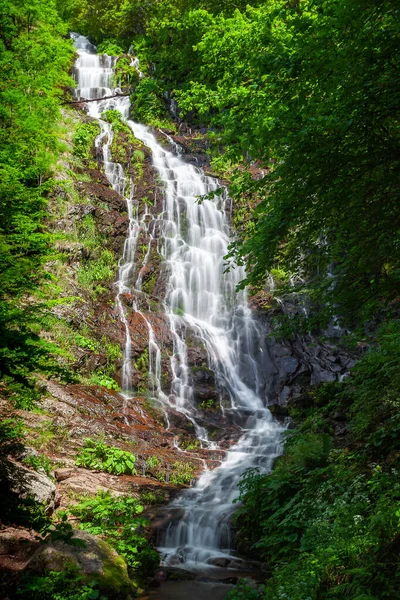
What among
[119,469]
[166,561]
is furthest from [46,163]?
[166,561]

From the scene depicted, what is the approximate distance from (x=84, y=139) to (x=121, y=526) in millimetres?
17966

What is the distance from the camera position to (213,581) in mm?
6363

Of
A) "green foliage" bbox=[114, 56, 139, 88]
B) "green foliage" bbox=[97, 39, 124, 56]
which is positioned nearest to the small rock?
"green foliage" bbox=[114, 56, 139, 88]

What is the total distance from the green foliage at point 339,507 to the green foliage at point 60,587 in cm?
180

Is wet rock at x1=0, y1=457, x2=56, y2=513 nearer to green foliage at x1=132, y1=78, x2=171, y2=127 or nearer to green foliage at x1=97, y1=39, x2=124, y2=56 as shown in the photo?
green foliage at x1=132, y1=78, x2=171, y2=127

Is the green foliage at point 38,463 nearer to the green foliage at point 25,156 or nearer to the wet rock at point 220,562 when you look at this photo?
the green foliage at point 25,156

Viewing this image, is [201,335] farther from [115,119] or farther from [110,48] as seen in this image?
[110,48]

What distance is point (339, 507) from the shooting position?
16.9 ft

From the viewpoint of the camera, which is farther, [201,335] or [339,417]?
[201,335]

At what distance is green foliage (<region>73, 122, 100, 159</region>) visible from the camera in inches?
798

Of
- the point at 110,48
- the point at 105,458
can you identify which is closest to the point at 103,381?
the point at 105,458

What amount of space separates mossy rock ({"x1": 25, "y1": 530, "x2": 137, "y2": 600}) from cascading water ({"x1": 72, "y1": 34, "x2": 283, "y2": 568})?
2.09m

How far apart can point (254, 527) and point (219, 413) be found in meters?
6.82

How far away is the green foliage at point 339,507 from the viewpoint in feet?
12.7
